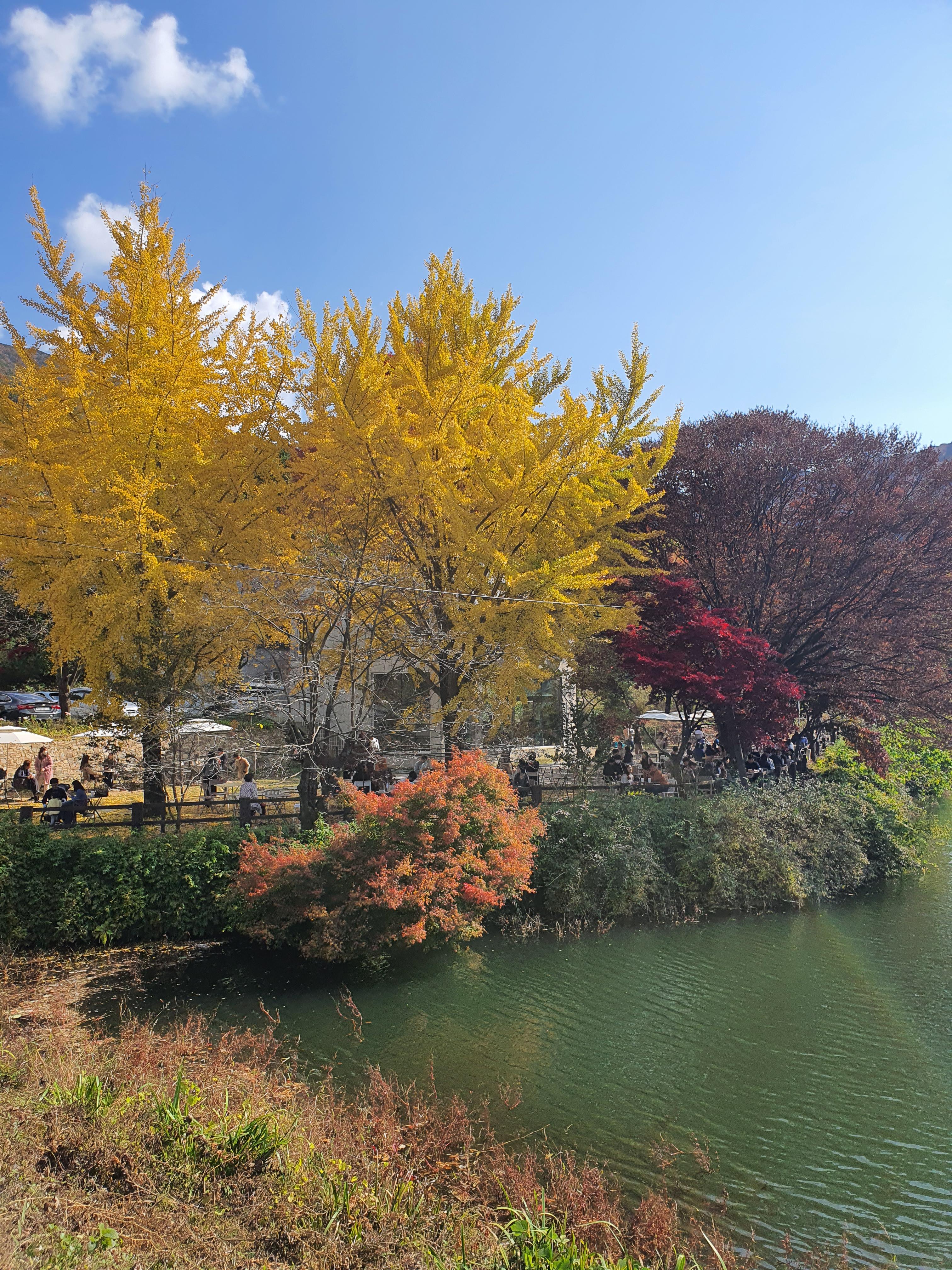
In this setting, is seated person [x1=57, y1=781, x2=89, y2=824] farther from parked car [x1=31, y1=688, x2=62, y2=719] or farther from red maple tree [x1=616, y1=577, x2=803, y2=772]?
parked car [x1=31, y1=688, x2=62, y2=719]

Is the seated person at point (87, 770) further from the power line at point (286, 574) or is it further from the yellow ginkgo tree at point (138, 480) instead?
the power line at point (286, 574)

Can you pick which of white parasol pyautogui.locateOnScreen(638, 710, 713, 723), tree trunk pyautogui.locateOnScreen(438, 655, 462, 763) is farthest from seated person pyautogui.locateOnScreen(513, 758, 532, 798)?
white parasol pyautogui.locateOnScreen(638, 710, 713, 723)

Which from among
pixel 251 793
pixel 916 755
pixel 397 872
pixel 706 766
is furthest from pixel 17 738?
pixel 916 755

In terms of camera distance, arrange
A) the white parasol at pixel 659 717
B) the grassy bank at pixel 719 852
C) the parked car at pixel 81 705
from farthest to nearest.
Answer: the white parasol at pixel 659 717, the parked car at pixel 81 705, the grassy bank at pixel 719 852

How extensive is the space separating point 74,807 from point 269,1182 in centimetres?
938

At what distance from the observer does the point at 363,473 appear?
12.8 m

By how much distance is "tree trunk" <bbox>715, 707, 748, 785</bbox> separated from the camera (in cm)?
1636

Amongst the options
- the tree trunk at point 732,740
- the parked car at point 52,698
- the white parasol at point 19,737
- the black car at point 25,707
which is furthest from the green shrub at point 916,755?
the black car at point 25,707

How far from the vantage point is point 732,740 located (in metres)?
17.1

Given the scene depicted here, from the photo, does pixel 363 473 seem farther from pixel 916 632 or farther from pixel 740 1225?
pixel 916 632

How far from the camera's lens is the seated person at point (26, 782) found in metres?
16.1

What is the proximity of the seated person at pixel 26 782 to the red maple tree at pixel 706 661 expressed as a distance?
12294 millimetres

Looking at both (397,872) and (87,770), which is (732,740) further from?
(87,770)

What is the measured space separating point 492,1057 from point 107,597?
26.9 ft
